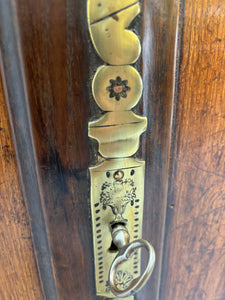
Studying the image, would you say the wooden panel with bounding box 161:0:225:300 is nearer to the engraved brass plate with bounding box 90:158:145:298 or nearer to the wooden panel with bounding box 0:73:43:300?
the engraved brass plate with bounding box 90:158:145:298

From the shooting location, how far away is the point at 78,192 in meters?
0.39

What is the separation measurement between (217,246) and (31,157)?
39cm

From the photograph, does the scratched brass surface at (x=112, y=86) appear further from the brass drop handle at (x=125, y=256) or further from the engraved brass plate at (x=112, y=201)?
the brass drop handle at (x=125, y=256)

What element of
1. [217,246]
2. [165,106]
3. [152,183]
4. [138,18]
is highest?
[138,18]

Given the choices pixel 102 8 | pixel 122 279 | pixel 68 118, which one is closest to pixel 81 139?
pixel 68 118

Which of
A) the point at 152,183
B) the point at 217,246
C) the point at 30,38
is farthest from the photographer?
the point at 217,246

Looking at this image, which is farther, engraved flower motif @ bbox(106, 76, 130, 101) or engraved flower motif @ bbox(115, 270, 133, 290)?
engraved flower motif @ bbox(115, 270, 133, 290)

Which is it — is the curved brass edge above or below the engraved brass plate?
above

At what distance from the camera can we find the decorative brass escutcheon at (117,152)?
0.31 m

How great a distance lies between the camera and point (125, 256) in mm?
381

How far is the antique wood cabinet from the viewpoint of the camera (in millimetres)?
308

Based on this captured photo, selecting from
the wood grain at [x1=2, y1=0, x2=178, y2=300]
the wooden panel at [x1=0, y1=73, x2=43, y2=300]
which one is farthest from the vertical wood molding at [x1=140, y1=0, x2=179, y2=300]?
the wooden panel at [x1=0, y1=73, x2=43, y2=300]

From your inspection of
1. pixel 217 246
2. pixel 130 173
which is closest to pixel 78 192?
pixel 130 173

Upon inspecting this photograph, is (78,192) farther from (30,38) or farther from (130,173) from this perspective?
(30,38)
